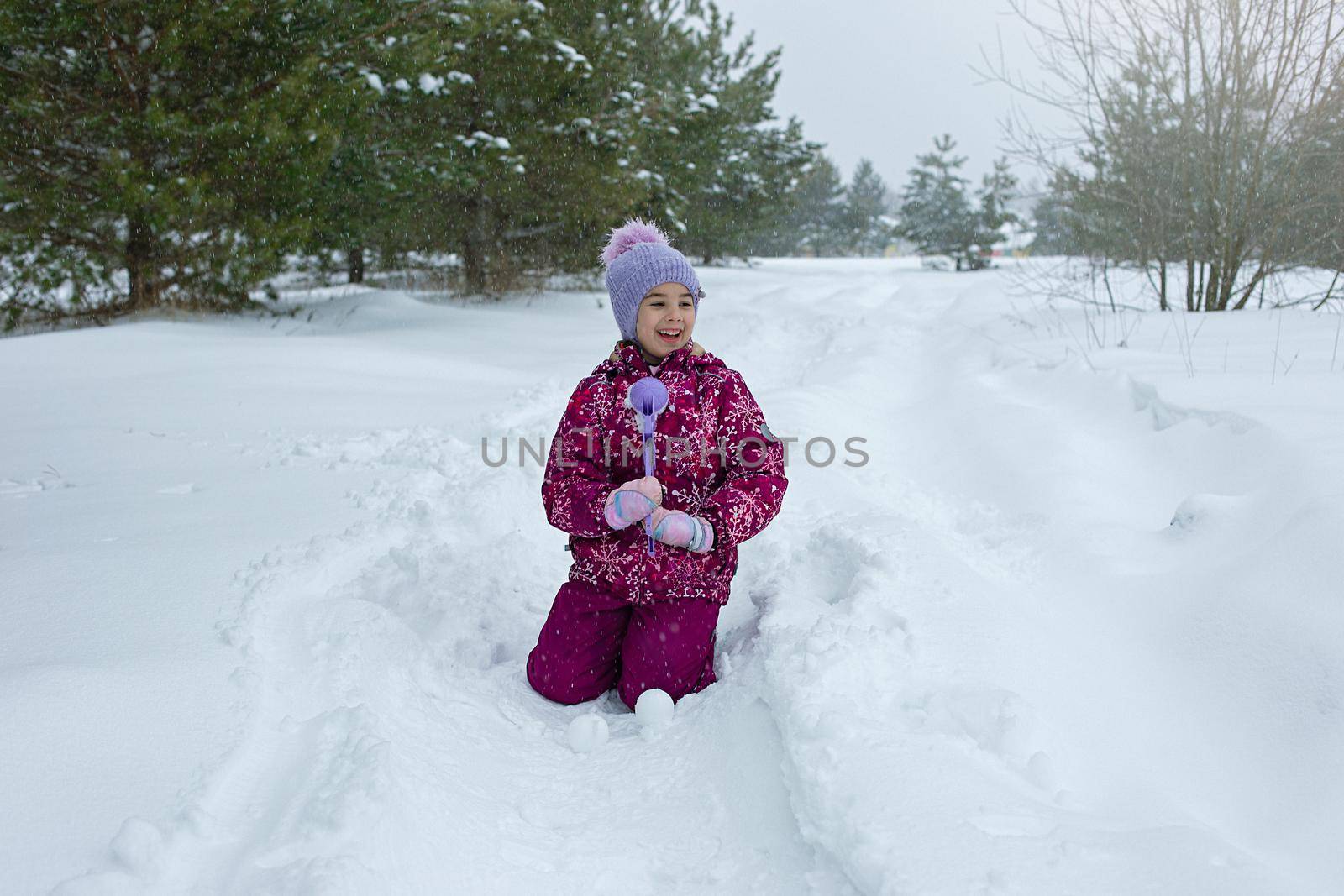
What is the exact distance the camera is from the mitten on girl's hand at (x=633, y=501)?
2123mm

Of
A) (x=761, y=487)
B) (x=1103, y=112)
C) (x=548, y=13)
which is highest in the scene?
(x=548, y=13)

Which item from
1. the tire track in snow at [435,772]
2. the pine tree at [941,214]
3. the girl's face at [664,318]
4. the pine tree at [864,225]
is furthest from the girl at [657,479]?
the pine tree at [864,225]

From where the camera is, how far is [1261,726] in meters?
1.85

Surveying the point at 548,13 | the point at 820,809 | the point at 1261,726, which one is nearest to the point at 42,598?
the point at 820,809

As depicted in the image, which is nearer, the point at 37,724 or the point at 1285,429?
the point at 37,724

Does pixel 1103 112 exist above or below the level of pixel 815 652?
above

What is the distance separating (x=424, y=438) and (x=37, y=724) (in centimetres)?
271

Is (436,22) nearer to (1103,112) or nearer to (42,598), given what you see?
(1103,112)

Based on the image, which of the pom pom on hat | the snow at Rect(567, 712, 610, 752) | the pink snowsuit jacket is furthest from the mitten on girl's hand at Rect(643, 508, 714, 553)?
the pom pom on hat

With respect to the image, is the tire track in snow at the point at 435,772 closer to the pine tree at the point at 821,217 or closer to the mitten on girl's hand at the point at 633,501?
the mitten on girl's hand at the point at 633,501

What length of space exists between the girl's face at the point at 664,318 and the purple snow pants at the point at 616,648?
71 cm

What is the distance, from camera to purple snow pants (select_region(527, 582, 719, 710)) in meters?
2.30

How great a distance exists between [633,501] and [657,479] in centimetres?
19

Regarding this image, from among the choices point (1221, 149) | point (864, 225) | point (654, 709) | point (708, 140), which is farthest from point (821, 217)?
point (654, 709)
